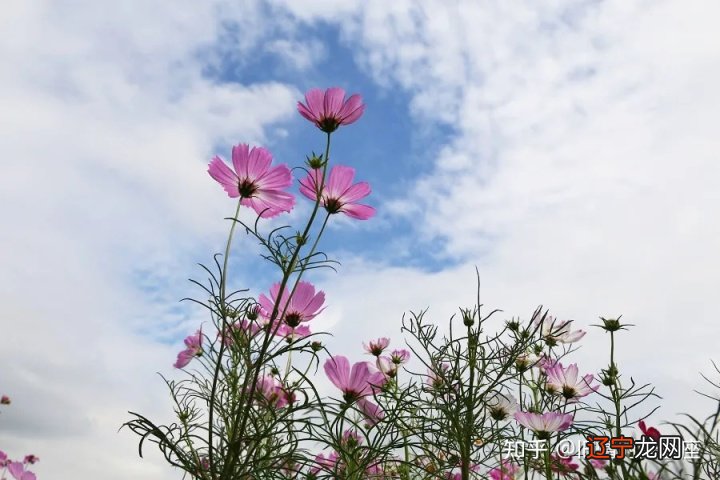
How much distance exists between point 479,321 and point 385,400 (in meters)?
0.28

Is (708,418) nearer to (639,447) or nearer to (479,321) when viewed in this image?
(639,447)

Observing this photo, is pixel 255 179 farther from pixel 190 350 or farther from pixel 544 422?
pixel 544 422

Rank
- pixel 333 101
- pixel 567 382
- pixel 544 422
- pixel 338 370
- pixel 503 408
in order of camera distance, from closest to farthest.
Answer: pixel 333 101 → pixel 338 370 → pixel 544 422 → pixel 503 408 → pixel 567 382

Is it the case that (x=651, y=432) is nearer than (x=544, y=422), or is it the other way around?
(x=651, y=432)

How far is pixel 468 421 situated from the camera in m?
1.20

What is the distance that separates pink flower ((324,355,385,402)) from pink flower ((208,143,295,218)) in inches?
11.7

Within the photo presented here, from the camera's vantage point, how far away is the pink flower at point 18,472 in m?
2.25

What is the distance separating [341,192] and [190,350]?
0.71 m

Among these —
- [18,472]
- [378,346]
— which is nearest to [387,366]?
[378,346]

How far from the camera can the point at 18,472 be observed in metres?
2.27

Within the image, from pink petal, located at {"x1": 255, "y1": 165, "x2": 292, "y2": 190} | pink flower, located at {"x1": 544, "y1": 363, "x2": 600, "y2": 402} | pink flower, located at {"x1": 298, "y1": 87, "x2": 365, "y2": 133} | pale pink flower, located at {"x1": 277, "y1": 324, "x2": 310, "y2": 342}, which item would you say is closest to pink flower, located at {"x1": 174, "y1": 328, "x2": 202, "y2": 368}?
pale pink flower, located at {"x1": 277, "y1": 324, "x2": 310, "y2": 342}

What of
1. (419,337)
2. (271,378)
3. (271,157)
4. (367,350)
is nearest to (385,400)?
(419,337)

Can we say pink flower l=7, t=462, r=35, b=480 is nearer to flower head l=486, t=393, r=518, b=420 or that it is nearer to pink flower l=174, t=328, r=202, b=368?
pink flower l=174, t=328, r=202, b=368

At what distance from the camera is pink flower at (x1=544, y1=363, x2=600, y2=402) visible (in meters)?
1.55
